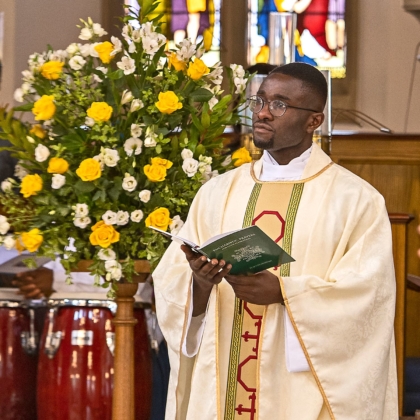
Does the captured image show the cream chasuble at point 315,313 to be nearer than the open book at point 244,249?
No

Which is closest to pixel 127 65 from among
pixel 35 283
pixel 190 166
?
pixel 190 166

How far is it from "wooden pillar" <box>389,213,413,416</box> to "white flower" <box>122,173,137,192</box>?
1.25 metres

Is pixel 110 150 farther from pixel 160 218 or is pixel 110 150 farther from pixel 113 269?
pixel 113 269

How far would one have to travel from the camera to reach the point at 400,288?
13.5 feet

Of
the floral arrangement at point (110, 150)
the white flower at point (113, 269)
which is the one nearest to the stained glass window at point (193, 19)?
the floral arrangement at point (110, 150)

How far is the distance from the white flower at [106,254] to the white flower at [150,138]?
40cm

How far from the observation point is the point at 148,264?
3.46m

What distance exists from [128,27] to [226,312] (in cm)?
119

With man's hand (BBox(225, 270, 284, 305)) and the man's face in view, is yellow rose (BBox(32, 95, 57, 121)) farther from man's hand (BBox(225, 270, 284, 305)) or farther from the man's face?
man's hand (BBox(225, 270, 284, 305))

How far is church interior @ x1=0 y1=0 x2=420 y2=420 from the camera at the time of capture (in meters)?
3.96

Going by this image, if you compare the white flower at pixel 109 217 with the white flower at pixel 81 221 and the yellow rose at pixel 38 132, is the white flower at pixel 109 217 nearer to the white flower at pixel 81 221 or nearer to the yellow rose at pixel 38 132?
Answer: the white flower at pixel 81 221

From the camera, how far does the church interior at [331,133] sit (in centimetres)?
396

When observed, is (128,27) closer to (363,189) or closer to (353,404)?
(363,189)

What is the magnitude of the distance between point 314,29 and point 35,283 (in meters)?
4.62
